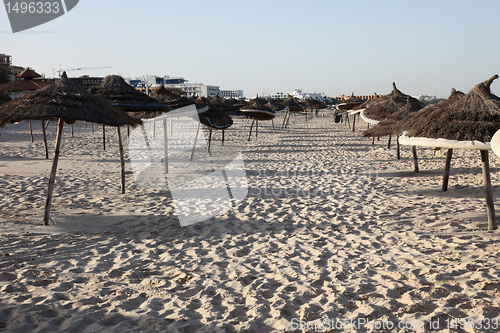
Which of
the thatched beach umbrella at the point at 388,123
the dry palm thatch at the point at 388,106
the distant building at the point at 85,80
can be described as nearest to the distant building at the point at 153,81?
the distant building at the point at 85,80

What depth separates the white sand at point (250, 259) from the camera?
124 inches

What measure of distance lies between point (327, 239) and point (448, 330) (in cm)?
224

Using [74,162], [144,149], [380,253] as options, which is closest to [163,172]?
[74,162]

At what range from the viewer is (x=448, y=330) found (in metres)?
2.94

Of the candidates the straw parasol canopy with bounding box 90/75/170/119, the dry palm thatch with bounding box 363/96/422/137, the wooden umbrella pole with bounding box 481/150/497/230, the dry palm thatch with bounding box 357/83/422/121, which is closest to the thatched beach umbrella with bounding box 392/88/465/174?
the wooden umbrella pole with bounding box 481/150/497/230

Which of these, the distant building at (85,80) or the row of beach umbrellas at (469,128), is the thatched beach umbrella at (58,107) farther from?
the row of beach umbrellas at (469,128)

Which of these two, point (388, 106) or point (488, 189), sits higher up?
point (388, 106)

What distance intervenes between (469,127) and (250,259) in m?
3.41

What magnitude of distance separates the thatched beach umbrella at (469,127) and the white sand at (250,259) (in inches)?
52.4

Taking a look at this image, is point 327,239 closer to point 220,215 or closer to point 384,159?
point 220,215

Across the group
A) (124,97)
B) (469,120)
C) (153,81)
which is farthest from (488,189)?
(153,81)

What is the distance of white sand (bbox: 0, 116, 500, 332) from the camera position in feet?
10.4

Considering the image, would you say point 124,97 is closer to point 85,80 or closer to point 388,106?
point 388,106

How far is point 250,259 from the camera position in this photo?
14.5 ft
